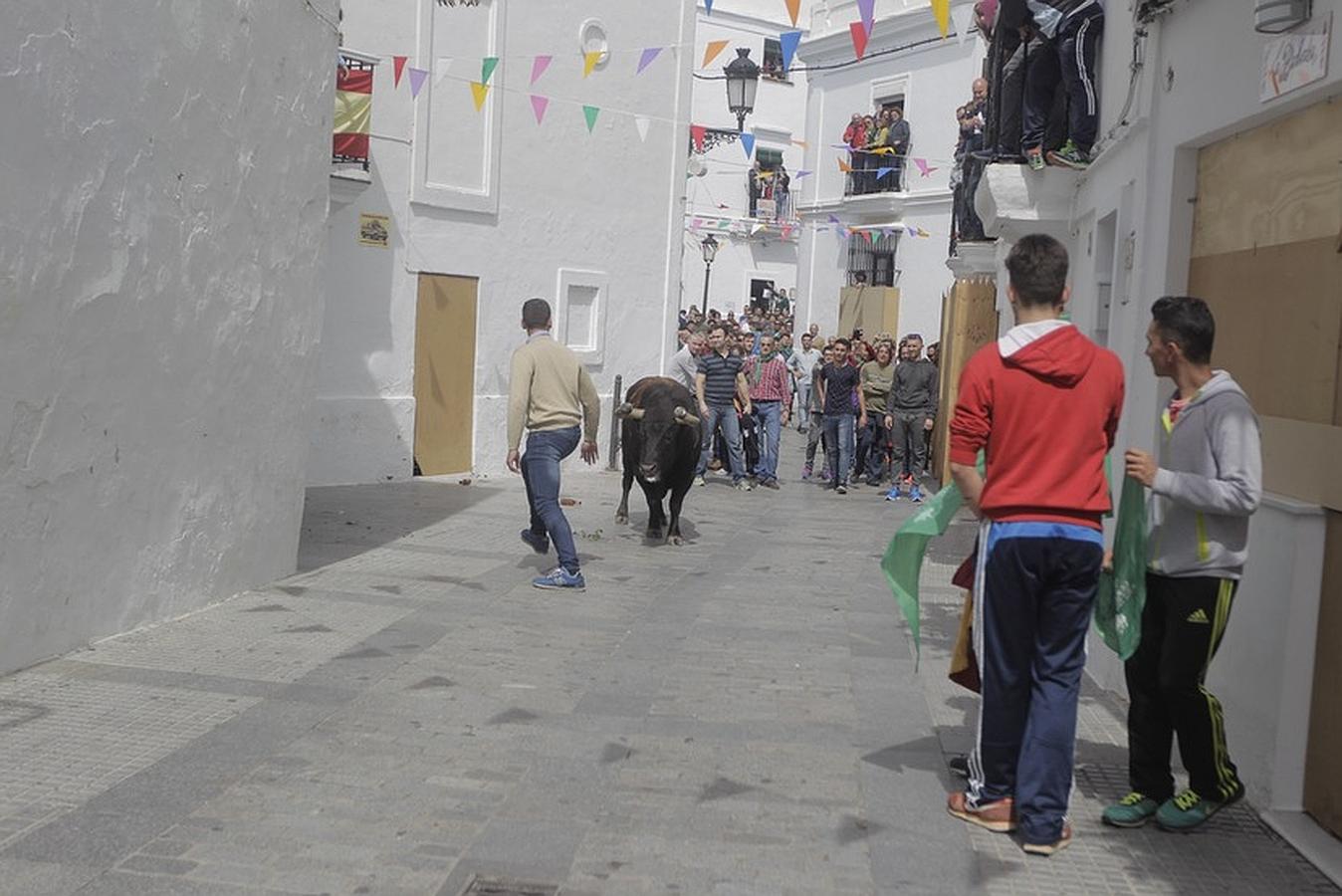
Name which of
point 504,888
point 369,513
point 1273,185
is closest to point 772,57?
point 369,513

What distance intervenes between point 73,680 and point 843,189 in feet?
90.0

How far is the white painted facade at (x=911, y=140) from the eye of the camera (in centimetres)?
2939

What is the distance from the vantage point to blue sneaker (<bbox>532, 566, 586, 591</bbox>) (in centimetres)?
984

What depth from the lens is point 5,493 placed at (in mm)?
6582

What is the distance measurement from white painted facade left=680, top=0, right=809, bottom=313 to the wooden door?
75.2ft

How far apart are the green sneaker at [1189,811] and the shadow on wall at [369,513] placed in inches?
256

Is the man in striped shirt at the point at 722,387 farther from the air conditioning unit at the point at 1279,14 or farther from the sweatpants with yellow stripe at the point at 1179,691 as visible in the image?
the sweatpants with yellow stripe at the point at 1179,691

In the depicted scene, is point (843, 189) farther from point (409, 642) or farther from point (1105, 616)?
point (1105, 616)

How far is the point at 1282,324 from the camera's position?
5.81m

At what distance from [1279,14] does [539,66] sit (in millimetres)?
12645

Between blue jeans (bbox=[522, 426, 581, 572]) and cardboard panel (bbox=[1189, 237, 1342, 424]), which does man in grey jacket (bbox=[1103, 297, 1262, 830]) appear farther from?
blue jeans (bbox=[522, 426, 581, 572])

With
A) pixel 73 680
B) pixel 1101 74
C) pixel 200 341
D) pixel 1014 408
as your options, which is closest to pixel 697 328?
pixel 1101 74

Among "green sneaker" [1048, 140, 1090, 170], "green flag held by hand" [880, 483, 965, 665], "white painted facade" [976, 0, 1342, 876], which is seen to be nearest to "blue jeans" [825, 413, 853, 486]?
"white painted facade" [976, 0, 1342, 876]

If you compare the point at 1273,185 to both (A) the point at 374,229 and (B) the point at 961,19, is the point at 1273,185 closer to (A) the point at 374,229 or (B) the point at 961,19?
(A) the point at 374,229
